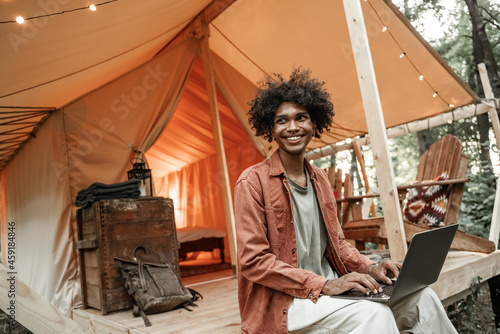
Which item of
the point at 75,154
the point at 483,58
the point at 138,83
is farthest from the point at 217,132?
the point at 483,58

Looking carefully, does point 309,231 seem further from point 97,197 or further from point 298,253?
point 97,197

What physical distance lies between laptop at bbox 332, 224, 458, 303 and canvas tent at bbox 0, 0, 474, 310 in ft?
9.31

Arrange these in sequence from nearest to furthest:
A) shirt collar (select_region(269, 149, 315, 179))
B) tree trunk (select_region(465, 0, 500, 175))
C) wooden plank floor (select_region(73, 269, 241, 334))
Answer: shirt collar (select_region(269, 149, 315, 179)), wooden plank floor (select_region(73, 269, 241, 334)), tree trunk (select_region(465, 0, 500, 175))

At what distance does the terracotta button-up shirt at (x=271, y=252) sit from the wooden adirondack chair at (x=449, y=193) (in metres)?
1.85

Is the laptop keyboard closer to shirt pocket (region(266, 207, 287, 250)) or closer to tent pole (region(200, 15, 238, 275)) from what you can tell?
shirt pocket (region(266, 207, 287, 250))

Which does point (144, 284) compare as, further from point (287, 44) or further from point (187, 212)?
point (187, 212)

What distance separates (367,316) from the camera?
1.31m

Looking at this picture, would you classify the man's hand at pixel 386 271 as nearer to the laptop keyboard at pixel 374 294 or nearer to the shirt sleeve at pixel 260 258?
the laptop keyboard at pixel 374 294

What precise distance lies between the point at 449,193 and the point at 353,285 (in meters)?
2.56

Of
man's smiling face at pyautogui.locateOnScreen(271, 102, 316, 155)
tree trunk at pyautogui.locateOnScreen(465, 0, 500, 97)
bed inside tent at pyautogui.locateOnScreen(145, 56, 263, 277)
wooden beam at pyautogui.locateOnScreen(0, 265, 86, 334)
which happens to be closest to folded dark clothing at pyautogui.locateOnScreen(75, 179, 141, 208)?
wooden beam at pyautogui.locateOnScreen(0, 265, 86, 334)

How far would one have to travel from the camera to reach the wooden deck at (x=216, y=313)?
2.52m

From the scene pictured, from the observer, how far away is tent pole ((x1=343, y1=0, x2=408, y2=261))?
2.50 m

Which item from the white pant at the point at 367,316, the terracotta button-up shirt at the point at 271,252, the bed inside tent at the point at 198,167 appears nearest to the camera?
the white pant at the point at 367,316

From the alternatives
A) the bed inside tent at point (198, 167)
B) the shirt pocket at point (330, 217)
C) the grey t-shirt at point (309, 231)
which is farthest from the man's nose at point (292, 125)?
the bed inside tent at point (198, 167)
